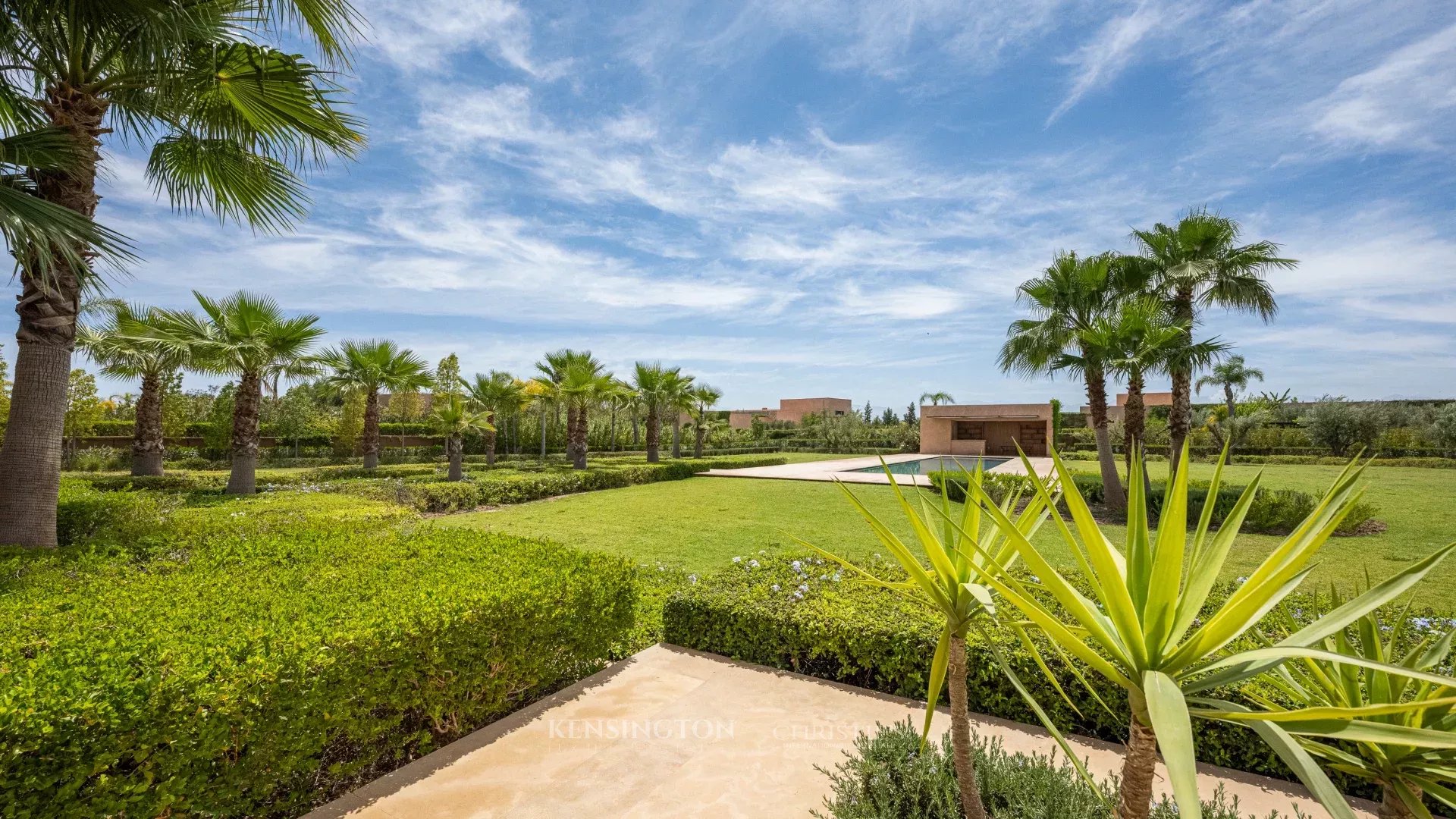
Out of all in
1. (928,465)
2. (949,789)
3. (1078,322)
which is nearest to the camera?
(949,789)

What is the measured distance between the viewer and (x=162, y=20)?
4.57 m

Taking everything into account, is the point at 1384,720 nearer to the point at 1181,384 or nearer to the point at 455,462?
the point at 1181,384

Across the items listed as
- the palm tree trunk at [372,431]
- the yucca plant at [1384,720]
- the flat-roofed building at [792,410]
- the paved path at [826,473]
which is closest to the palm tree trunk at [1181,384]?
the paved path at [826,473]

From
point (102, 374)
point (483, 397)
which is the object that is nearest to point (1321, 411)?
point (483, 397)

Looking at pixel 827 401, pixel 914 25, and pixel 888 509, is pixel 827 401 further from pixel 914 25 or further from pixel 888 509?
pixel 914 25

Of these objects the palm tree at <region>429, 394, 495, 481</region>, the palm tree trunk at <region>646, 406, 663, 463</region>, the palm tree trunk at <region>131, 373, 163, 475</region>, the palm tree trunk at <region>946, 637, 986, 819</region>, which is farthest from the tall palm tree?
the palm tree trunk at <region>646, 406, 663, 463</region>

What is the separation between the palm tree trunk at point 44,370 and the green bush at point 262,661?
1021mm

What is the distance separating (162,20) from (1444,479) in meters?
33.7

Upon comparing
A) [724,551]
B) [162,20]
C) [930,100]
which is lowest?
[724,551]

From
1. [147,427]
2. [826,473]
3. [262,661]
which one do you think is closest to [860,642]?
[262,661]

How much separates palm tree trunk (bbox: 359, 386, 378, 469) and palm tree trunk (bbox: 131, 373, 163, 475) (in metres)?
5.02

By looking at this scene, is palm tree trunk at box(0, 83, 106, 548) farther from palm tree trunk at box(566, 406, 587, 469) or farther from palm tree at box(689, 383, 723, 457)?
palm tree at box(689, 383, 723, 457)

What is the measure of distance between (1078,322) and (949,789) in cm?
1360

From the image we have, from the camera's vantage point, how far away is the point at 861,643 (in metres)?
4.34
